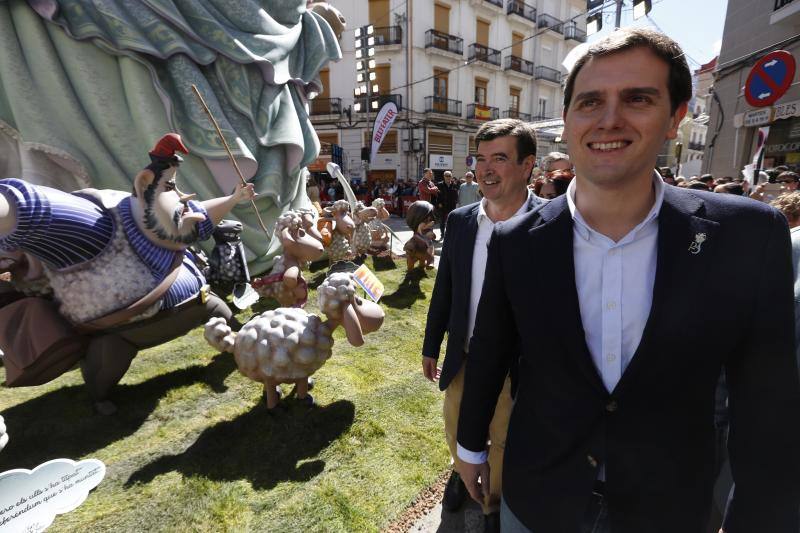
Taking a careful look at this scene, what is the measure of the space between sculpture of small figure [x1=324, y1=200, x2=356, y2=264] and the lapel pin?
490 cm

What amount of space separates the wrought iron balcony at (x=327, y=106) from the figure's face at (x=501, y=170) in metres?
17.6

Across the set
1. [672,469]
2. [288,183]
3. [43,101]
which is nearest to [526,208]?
[672,469]

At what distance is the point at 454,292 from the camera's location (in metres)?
2.01

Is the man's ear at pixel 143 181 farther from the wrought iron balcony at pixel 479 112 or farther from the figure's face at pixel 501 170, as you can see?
the wrought iron balcony at pixel 479 112

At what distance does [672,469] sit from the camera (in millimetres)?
990

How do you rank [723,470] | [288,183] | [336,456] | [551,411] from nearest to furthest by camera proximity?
[551,411] → [723,470] → [336,456] → [288,183]

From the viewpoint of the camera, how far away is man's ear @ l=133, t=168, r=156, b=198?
258cm

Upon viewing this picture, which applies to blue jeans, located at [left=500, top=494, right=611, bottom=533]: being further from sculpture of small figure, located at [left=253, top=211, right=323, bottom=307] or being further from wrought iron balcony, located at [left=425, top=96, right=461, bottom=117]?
wrought iron balcony, located at [left=425, top=96, right=461, bottom=117]

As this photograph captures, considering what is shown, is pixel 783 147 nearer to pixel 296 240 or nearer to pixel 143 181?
pixel 296 240

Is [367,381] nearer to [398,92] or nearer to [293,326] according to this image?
[293,326]


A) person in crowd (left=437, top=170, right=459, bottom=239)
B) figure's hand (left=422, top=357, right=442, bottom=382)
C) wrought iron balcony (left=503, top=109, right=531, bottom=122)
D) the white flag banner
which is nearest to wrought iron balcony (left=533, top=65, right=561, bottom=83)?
wrought iron balcony (left=503, top=109, right=531, bottom=122)

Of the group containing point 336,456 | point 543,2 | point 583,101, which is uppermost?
point 543,2

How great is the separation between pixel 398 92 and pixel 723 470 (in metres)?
18.9

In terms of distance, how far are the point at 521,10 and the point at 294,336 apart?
80.6 ft
